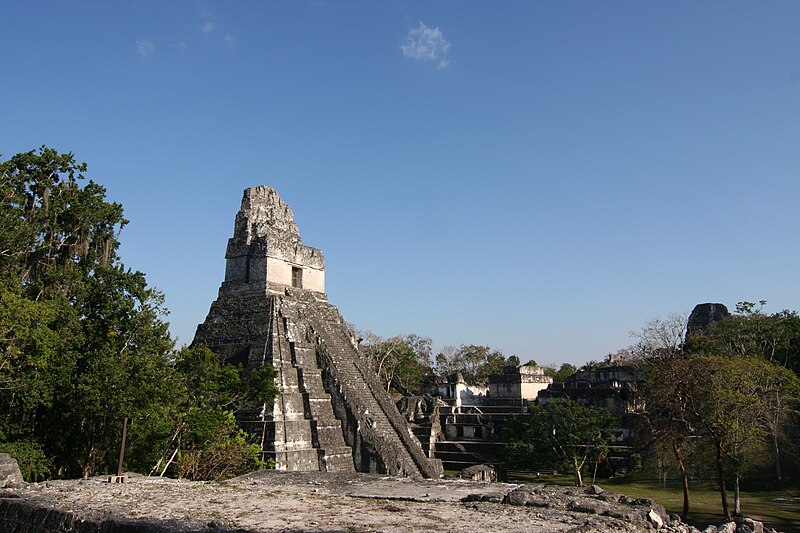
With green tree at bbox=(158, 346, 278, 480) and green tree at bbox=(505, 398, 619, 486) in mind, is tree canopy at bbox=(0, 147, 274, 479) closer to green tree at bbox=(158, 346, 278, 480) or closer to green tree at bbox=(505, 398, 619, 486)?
green tree at bbox=(158, 346, 278, 480)

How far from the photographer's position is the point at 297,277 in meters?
20.5

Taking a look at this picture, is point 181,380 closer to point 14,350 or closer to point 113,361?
point 113,361

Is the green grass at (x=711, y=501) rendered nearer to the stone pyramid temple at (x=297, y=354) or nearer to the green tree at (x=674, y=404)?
the green tree at (x=674, y=404)

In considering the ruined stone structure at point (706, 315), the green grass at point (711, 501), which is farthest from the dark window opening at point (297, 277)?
the ruined stone structure at point (706, 315)

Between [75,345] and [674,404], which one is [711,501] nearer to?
[674,404]

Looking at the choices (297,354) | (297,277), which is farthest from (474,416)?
(297,354)

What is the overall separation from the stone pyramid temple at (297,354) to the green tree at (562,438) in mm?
5224

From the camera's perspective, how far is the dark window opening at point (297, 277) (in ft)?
66.9

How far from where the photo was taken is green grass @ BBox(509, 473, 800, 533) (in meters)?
14.6

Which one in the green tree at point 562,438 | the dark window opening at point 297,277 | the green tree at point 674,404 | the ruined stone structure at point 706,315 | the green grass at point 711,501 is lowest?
the green grass at point 711,501

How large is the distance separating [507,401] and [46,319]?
24.8 m

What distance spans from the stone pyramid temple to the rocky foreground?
21.8ft

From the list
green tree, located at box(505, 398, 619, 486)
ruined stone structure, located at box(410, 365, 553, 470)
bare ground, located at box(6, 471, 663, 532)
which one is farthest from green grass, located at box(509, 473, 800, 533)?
bare ground, located at box(6, 471, 663, 532)

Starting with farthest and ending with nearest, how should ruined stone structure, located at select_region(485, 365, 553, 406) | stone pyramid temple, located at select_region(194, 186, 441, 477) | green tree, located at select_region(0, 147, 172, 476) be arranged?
ruined stone structure, located at select_region(485, 365, 553, 406), stone pyramid temple, located at select_region(194, 186, 441, 477), green tree, located at select_region(0, 147, 172, 476)
